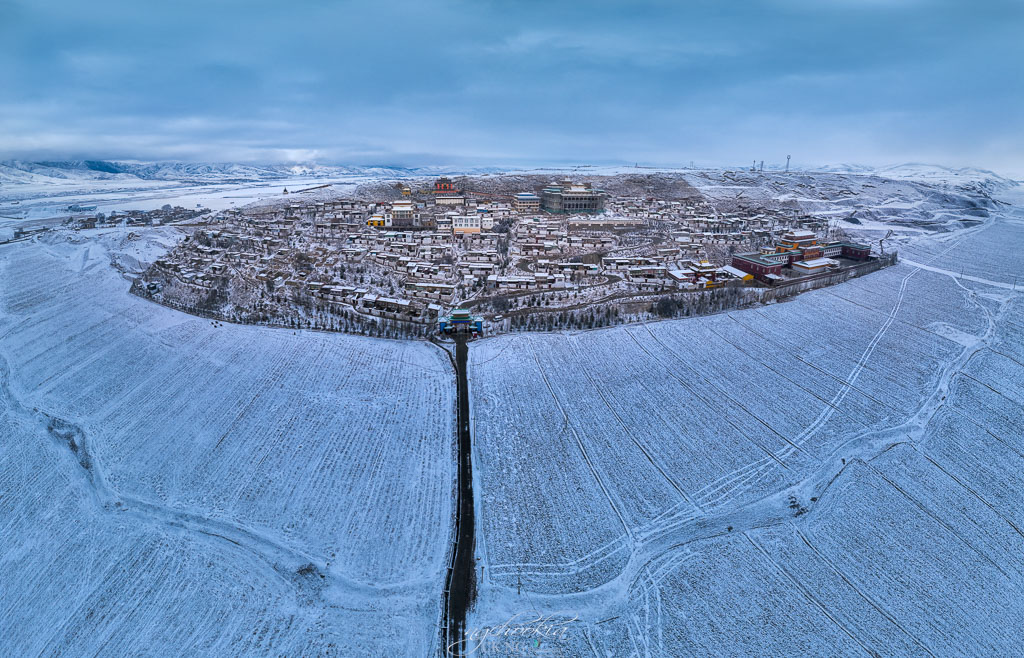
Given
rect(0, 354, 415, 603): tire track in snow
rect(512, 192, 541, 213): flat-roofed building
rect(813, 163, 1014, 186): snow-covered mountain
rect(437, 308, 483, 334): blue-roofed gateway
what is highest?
rect(813, 163, 1014, 186): snow-covered mountain

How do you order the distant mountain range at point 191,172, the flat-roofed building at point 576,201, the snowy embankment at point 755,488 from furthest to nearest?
the distant mountain range at point 191,172, the flat-roofed building at point 576,201, the snowy embankment at point 755,488

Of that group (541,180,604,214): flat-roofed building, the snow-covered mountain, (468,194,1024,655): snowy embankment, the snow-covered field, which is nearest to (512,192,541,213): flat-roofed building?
(541,180,604,214): flat-roofed building

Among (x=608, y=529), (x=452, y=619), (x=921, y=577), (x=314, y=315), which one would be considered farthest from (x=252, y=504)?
(x=921, y=577)

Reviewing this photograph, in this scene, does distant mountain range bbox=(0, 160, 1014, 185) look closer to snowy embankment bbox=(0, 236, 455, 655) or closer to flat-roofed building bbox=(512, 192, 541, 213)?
flat-roofed building bbox=(512, 192, 541, 213)

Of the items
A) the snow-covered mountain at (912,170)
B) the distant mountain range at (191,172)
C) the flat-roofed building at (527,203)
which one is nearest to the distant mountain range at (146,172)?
the distant mountain range at (191,172)

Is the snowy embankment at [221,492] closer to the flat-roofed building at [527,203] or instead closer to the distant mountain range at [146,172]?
the flat-roofed building at [527,203]

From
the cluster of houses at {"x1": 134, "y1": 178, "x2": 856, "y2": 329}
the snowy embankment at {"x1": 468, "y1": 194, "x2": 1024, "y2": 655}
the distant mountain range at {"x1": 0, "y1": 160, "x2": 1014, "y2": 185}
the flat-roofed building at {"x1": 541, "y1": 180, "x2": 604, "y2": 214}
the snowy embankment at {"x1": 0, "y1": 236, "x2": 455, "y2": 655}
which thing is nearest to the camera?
the snowy embankment at {"x1": 0, "y1": 236, "x2": 455, "y2": 655}

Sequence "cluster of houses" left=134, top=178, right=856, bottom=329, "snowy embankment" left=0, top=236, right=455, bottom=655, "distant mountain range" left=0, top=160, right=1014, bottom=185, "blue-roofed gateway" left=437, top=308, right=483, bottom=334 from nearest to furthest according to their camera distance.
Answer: "snowy embankment" left=0, top=236, right=455, bottom=655 → "blue-roofed gateway" left=437, top=308, right=483, bottom=334 → "cluster of houses" left=134, top=178, right=856, bottom=329 → "distant mountain range" left=0, top=160, right=1014, bottom=185

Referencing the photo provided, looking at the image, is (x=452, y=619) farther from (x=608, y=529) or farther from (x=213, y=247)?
(x=213, y=247)
